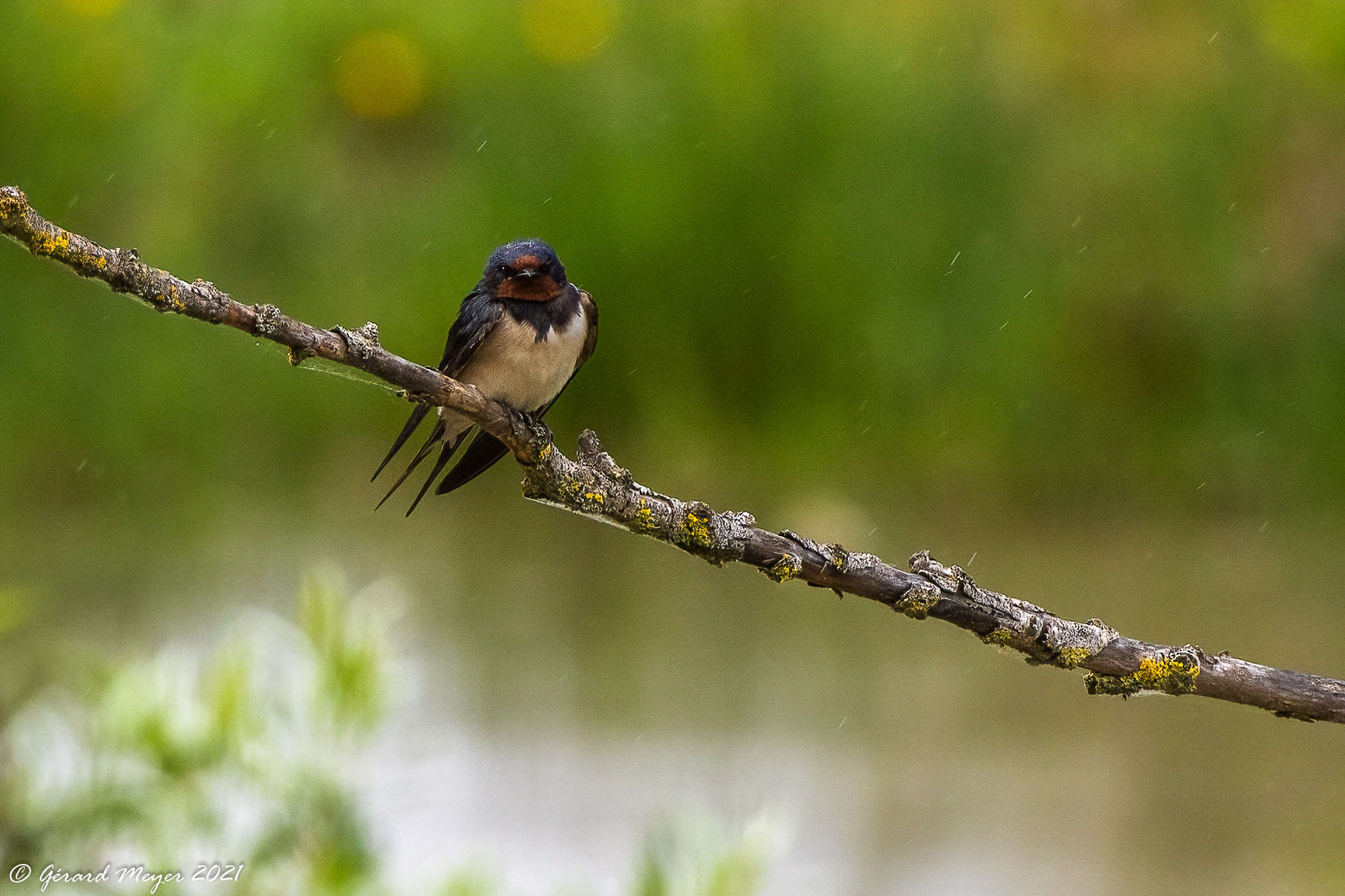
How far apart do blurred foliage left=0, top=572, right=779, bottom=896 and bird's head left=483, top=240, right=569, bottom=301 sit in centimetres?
32

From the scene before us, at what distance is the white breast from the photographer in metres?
1.29

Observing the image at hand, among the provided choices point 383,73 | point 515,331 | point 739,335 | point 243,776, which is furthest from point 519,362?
point 383,73

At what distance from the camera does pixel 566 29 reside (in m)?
3.31

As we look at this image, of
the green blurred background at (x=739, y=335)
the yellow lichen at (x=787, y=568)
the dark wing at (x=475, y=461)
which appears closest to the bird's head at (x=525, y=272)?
the dark wing at (x=475, y=461)

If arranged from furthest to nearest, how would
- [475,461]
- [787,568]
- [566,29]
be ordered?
[566,29], [475,461], [787,568]

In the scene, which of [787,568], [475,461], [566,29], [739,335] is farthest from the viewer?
[566,29]

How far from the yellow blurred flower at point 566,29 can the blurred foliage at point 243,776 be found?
2336 millimetres

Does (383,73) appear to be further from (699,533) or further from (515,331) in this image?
(699,533)

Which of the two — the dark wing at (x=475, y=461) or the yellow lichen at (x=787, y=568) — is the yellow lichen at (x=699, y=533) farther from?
the dark wing at (x=475, y=461)

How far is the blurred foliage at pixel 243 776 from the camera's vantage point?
1.06m

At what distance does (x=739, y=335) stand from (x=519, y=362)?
1675 millimetres

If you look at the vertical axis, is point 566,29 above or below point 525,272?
above

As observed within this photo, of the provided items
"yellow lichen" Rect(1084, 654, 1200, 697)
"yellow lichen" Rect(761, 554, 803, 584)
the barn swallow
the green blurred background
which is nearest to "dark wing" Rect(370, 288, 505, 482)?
the barn swallow

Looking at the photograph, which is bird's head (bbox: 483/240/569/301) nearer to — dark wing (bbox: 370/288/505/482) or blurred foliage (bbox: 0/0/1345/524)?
dark wing (bbox: 370/288/505/482)
